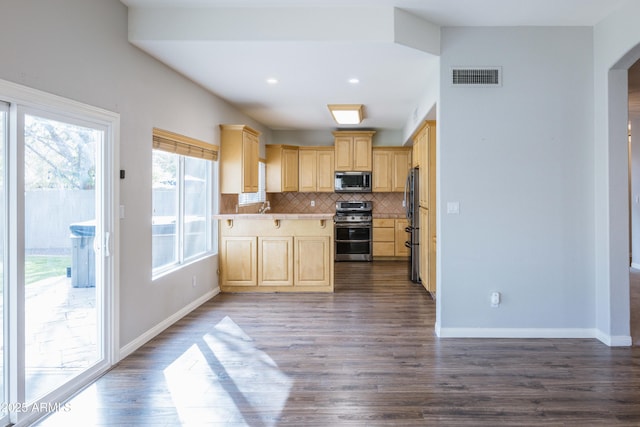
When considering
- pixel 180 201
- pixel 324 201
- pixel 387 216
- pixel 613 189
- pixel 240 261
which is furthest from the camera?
pixel 324 201

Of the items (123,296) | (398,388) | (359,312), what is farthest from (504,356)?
(123,296)

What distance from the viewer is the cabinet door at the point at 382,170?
7.82 m

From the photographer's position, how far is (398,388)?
264 centimetres

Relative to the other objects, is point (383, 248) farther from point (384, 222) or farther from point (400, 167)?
point (400, 167)

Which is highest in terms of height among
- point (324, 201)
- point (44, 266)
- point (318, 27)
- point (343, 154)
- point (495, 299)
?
point (318, 27)

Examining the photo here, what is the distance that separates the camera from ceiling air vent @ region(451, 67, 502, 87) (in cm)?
358

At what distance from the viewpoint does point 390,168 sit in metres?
7.83

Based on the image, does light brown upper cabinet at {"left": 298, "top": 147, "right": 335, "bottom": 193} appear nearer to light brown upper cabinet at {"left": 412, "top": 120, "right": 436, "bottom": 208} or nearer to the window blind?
light brown upper cabinet at {"left": 412, "top": 120, "right": 436, "bottom": 208}

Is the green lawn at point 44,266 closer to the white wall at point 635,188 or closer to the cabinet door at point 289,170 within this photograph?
the cabinet door at point 289,170

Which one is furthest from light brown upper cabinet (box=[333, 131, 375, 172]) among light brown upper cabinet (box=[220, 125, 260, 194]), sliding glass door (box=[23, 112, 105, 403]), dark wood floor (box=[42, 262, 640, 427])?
sliding glass door (box=[23, 112, 105, 403])

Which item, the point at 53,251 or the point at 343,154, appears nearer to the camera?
the point at 53,251

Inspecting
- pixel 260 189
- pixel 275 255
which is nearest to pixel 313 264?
pixel 275 255

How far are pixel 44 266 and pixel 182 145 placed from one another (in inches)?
82.1

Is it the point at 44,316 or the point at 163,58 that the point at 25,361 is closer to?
the point at 44,316
